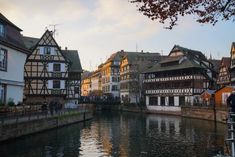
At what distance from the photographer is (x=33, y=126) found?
3161cm

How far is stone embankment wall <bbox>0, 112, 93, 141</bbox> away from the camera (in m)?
25.9

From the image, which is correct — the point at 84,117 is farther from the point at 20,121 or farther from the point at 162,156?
the point at 162,156

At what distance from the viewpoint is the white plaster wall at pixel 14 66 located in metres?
36.3

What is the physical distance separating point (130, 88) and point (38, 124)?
6134 cm

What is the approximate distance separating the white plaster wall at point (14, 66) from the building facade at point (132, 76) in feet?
170

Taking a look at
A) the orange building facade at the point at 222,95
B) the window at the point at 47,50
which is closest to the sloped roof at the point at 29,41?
the window at the point at 47,50

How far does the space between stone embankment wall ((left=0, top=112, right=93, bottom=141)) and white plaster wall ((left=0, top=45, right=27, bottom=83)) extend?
5.89 metres

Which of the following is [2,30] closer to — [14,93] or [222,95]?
[14,93]

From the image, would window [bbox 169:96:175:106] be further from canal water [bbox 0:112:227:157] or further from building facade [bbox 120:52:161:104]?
canal water [bbox 0:112:227:157]

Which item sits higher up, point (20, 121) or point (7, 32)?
point (7, 32)

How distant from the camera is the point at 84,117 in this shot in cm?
5447

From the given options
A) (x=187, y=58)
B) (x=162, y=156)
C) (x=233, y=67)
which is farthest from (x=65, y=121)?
(x=187, y=58)

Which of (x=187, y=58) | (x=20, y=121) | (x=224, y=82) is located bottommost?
(x=20, y=121)

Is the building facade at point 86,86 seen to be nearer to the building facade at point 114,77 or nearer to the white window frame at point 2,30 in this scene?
the building facade at point 114,77
